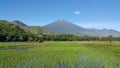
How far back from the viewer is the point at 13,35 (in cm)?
9975

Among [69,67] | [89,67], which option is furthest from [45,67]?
[89,67]

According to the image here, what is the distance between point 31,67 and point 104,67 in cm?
472

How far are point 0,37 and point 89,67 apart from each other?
3040 inches

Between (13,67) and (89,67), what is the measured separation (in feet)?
15.9

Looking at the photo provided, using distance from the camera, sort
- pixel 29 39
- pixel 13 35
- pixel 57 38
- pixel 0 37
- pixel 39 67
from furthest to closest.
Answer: pixel 57 38 → pixel 29 39 → pixel 13 35 → pixel 0 37 → pixel 39 67

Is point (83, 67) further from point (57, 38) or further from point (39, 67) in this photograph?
point (57, 38)

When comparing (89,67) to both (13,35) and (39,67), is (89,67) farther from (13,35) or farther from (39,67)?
(13,35)

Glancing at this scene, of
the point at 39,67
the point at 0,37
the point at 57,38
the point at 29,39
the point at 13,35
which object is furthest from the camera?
the point at 57,38

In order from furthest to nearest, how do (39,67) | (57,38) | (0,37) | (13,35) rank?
(57,38), (13,35), (0,37), (39,67)

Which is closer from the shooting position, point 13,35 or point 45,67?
point 45,67

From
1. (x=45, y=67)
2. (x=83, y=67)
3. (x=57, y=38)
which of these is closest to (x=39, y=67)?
(x=45, y=67)

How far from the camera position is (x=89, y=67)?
1672 cm

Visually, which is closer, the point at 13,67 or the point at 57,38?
the point at 13,67

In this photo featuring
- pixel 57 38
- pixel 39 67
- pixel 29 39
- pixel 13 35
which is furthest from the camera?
pixel 57 38
